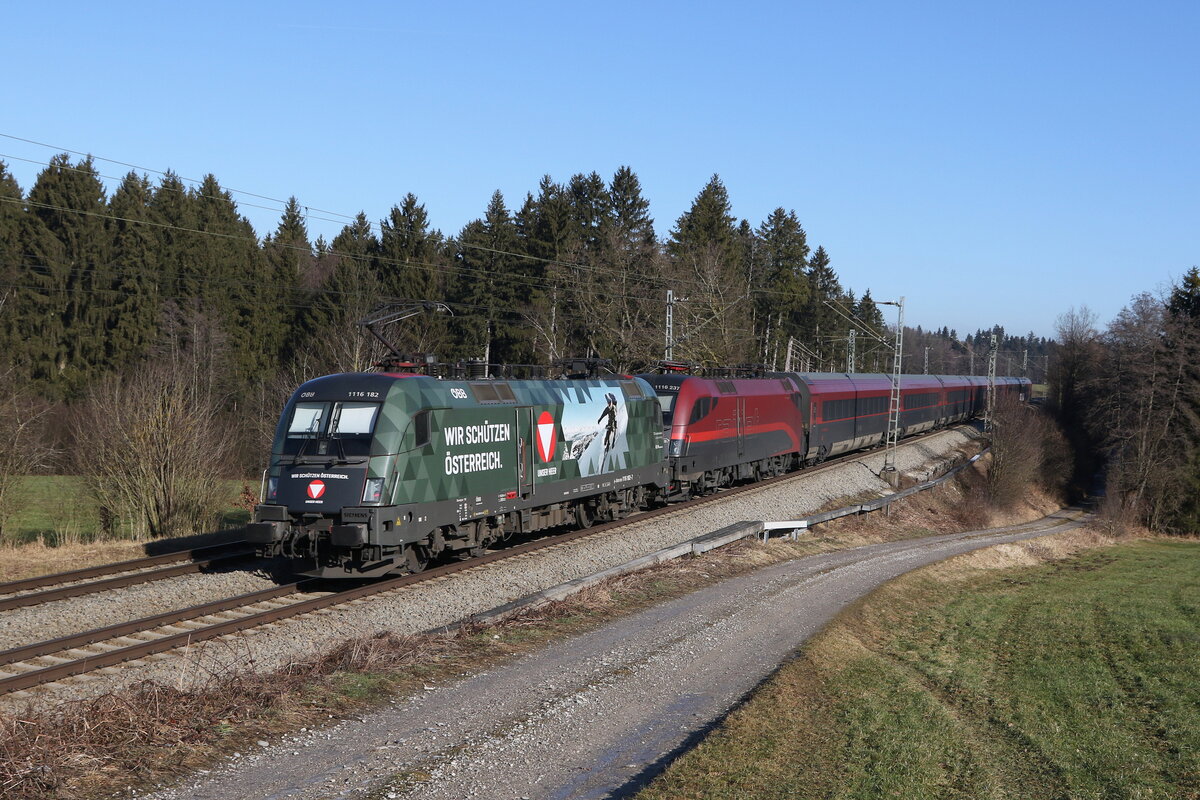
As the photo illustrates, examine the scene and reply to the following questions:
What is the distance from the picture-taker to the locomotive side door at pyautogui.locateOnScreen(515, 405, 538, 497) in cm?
1939

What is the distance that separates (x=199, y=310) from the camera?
62.4 m

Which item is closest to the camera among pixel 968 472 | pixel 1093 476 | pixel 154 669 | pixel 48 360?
pixel 154 669

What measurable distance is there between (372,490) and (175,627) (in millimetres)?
3401

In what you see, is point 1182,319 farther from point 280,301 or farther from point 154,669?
point 154,669

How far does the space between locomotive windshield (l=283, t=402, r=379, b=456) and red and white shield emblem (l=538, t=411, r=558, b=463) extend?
195 inches

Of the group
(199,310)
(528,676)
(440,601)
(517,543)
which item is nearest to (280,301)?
(199,310)

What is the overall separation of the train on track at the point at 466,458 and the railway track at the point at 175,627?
0.40 metres

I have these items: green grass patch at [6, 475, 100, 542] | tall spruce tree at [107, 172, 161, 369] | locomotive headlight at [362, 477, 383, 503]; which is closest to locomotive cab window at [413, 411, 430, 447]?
locomotive headlight at [362, 477, 383, 503]

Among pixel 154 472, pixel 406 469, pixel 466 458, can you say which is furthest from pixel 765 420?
pixel 406 469

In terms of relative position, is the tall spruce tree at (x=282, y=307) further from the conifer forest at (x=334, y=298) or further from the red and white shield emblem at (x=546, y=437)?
the red and white shield emblem at (x=546, y=437)

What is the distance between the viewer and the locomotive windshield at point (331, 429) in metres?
15.7

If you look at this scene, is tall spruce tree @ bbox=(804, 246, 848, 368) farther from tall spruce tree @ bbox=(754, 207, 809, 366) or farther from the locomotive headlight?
the locomotive headlight

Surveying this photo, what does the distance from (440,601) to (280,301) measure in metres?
52.7

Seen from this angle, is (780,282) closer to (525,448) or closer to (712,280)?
(712,280)
